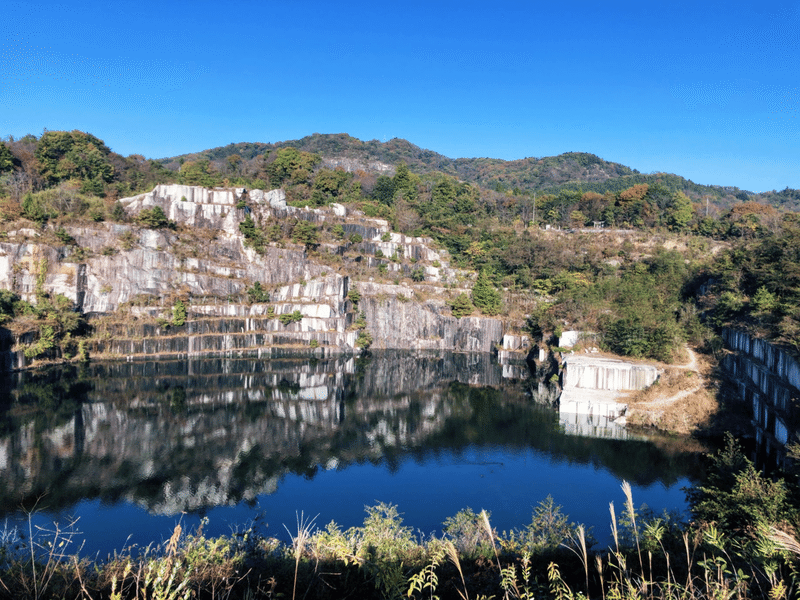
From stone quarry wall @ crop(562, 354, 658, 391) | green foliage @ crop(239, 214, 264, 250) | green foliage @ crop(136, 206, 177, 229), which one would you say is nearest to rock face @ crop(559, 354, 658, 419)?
stone quarry wall @ crop(562, 354, 658, 391)

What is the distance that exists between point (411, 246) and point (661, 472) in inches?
1457

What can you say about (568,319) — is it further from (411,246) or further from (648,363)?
(411,246)

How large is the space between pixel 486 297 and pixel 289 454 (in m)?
29.3

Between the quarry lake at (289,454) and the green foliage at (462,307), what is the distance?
39.1ft

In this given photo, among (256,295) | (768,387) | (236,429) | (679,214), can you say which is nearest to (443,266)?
(256,295)

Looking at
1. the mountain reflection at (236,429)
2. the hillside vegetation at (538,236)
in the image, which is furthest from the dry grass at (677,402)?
the hillside vegetation at (538,236)

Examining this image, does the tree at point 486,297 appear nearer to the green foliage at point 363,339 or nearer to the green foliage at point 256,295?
the green foliage at point 363,339

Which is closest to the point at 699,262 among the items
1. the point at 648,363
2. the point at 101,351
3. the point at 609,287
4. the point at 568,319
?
the point at 609,287

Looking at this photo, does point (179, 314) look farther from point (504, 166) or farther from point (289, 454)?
point (504, 166)

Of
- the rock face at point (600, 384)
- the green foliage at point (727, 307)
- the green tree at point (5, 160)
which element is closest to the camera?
the rock face at point (600, 384)

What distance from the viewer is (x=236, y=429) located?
89.0 ft

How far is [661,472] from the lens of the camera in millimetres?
21562

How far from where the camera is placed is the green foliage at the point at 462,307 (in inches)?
1898

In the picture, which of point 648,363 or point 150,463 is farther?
point 648,363
